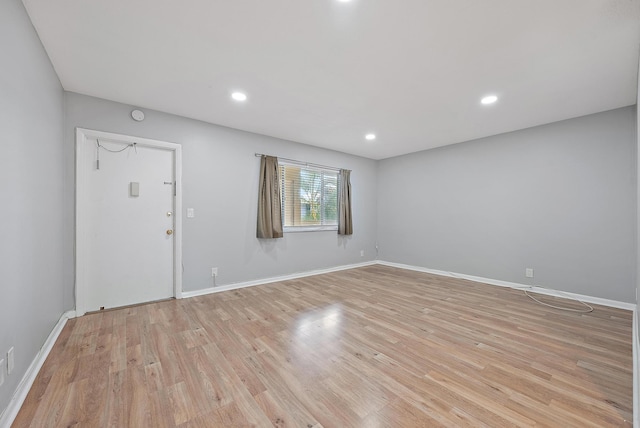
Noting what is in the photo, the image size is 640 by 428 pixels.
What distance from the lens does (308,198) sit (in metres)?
4.93

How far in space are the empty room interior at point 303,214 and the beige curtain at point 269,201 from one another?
4 centimetres

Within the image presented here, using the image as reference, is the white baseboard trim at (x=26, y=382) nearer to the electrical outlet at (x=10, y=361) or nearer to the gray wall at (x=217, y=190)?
the electrical outlet at (x=10, y=361)

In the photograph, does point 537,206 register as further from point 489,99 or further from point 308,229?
point 308,229

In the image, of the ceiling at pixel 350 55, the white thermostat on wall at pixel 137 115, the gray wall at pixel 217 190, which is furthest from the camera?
the white thermostat on wall at pixel 137 115

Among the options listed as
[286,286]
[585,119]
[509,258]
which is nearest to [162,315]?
[286,286]

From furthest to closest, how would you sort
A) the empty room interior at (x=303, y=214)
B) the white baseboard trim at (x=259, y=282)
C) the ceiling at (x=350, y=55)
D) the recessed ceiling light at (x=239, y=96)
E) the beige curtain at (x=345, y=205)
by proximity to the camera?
the beige curtain at (x=345, y=205), the white baseboard trim at (x=259, y=282), the recessed ceiling light at (x=239, y=96), the ceiling at (x=350, y=55), the empty room interior at (x=303, y=214)

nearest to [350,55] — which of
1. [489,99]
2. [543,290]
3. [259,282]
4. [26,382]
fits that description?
[489,99]

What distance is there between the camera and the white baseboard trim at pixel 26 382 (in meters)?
1.34

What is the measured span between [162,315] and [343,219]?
3.51m

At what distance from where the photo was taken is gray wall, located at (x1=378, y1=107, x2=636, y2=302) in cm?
317

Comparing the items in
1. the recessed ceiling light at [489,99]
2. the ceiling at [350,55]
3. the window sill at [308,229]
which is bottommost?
the window sill at [308,229]

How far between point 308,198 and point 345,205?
2.91ft

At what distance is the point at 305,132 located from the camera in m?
4.14

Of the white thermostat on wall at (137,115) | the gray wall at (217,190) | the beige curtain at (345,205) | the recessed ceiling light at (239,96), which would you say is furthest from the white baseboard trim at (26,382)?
the beige curtain at (345,205)
